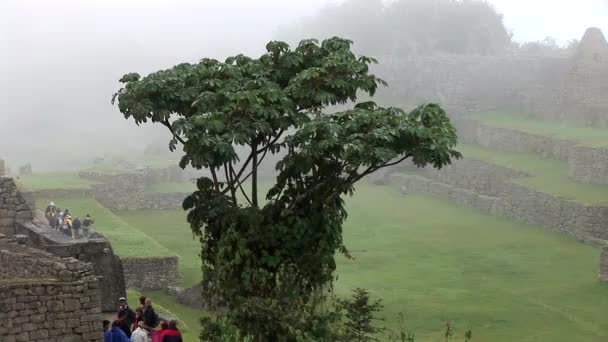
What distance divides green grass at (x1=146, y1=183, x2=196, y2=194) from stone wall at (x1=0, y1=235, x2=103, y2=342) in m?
25.2

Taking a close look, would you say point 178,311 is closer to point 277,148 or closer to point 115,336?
point 277,148

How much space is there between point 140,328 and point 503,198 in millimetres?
23240

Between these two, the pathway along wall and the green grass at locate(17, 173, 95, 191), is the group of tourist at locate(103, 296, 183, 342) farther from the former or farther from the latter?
the green grass at locate(17, 173, 95, 191)

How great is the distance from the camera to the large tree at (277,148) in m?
11.7

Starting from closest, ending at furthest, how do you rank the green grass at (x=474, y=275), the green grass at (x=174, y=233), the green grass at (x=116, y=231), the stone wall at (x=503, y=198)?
the green grass at (x=474, y=275) → the green grass at (x=116, y=231) → the green grass at (x=174, y=233) → the stone wall at (x=503, y=198)

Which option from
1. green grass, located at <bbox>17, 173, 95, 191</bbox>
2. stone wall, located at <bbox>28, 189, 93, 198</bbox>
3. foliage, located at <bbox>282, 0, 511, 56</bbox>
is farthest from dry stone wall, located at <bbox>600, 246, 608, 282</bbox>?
foliage, located at <bbox>282, 0, 511, 56</bbox>

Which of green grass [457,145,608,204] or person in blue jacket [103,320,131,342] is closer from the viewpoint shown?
person in blue jacket [103,320,131,342]

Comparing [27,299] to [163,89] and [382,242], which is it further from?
[382,242]

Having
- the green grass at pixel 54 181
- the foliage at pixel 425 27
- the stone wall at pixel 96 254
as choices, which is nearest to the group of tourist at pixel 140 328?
the stone wall at pixel 96 254

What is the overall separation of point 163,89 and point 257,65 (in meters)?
1.20

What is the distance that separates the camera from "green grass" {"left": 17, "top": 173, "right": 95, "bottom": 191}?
33091 millimetres

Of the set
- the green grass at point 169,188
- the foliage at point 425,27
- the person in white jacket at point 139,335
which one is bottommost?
the green grass at point 169,188

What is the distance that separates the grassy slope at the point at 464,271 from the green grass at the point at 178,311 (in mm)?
183

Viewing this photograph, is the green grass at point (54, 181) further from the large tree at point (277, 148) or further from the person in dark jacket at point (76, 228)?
the large tree at point (277, 148)
